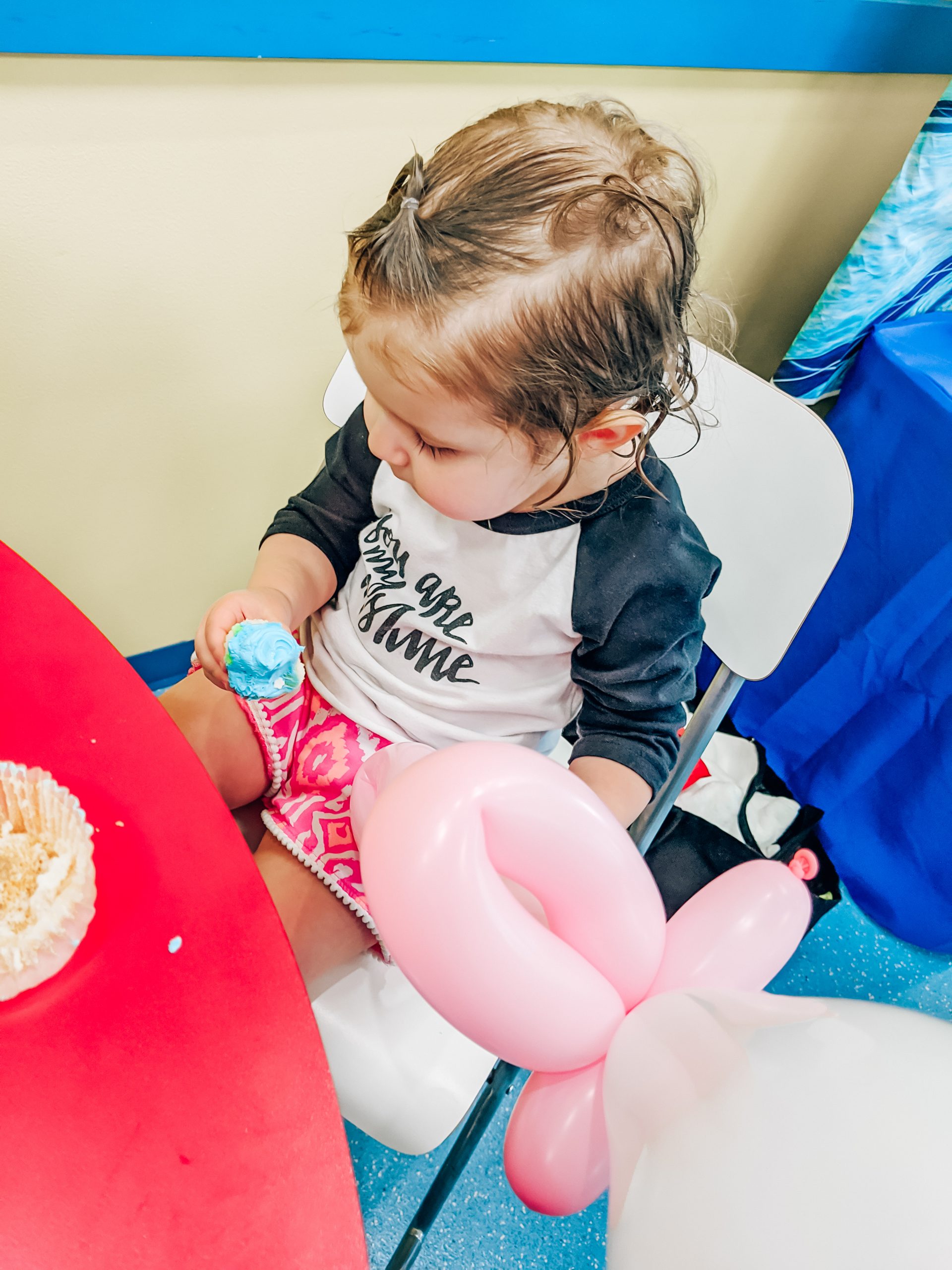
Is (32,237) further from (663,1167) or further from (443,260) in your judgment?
(663,1167)

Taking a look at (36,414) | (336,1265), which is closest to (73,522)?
(36,414)

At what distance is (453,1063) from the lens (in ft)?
1.91

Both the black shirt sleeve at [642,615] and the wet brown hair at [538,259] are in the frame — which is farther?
the black shirt sleeve at [642,615]

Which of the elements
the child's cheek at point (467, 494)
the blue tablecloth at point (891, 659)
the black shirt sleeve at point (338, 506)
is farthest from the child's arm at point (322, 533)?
the blue tablecloth at point (891, 659)

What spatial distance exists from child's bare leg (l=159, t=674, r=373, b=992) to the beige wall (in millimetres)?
477

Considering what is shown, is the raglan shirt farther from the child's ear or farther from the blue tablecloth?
the blue tablecloth

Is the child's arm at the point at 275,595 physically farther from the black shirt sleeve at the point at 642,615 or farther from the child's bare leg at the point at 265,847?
the black shirt sleeve at the point at 642,615

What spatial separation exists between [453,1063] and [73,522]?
89cm

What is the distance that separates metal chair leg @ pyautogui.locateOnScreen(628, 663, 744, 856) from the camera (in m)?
0.77

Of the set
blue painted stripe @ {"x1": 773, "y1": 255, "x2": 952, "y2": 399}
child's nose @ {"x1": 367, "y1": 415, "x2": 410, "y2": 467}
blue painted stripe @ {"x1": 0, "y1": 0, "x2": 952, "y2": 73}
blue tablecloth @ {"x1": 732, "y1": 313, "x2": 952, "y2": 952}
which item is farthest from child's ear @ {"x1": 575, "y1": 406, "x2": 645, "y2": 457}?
blue painted stripe @ {"x1": 773, "y1": 255, "x2": 952, "y2": 399}

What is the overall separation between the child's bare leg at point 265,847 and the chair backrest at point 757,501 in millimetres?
426

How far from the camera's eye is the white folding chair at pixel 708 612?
57cm

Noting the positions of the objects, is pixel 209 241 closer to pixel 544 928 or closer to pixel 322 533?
pixel 322 533

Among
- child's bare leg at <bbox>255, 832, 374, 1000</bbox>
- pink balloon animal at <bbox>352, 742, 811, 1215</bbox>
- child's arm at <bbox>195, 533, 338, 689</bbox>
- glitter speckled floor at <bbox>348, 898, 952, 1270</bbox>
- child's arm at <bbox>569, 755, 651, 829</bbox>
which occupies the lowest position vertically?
glitter speckled floor at <bbox>348, 898, 952, 1270</bbox>
